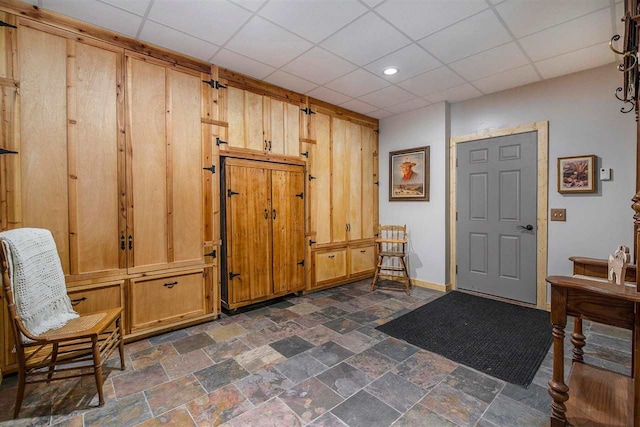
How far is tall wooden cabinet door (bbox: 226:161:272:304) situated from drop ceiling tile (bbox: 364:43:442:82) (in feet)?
6.06

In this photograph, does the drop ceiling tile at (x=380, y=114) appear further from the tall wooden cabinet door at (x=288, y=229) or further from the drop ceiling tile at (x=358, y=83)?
the tall wooden cabinet door at (x=288, y=229)

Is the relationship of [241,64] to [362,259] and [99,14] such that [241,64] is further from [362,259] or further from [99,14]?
[362,259]

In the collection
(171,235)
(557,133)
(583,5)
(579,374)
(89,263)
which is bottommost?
(579,374)

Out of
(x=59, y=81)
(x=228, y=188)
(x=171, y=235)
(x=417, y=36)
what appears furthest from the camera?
(x=228, y=188)

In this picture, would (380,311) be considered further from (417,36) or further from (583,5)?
(583,5)

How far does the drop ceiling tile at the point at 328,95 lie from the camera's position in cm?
396

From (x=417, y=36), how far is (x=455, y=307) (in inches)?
124

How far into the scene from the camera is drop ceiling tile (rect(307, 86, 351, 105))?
3.96 meters

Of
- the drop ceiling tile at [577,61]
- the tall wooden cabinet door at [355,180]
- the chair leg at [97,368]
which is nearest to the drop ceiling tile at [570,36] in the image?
the drop ceiling tile at [577,61]

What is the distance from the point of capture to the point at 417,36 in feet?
8.69

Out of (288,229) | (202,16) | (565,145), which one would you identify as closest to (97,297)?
(288,229)

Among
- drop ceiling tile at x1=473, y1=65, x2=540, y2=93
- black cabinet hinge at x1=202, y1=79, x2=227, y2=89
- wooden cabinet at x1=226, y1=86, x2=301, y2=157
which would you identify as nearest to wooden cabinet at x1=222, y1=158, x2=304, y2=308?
wooden cabinet at x1=226, y1=86, x2=301, y2=157

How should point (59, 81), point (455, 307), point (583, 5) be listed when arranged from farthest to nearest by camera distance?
1. point (455, 307)
2. point (59, 81)
3. point (583, 5)

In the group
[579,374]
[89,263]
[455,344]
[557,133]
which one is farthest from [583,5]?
[89,263]
